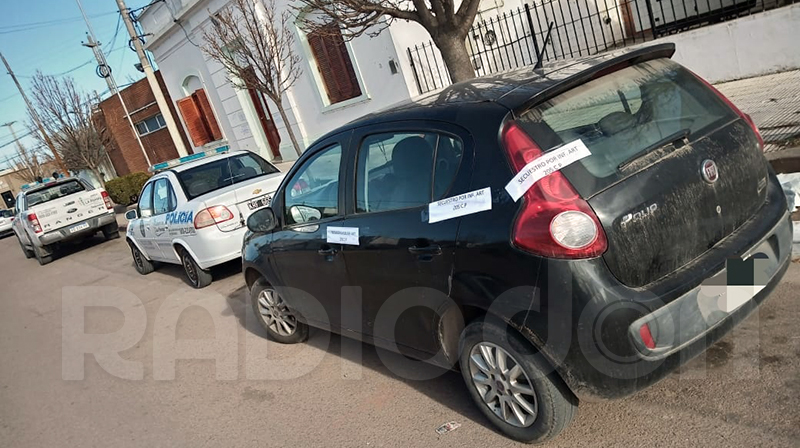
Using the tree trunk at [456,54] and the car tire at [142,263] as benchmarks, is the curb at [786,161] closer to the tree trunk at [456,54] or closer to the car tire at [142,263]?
the tree trunk at [456,54]

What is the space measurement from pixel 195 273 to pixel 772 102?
7.67m

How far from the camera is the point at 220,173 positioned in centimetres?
809

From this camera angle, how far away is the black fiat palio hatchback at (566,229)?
8.33ft

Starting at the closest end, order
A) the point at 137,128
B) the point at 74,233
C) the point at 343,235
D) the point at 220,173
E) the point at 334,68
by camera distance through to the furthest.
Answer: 1. the point at 343,235
2. the point at 220,173
3. the point at 74,233
4. the point at 334,68
5. the point at 137,128

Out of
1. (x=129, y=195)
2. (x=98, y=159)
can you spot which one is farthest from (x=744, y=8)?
(x=98, y=159)

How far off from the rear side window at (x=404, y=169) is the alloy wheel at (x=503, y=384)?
856 mm

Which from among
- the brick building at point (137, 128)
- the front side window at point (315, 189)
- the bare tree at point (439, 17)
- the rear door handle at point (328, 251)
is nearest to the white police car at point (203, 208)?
the bare tree at point (439, 17)

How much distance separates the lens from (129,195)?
23.1 meters

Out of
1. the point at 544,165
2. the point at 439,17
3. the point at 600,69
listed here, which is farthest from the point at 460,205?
the point at 439,17

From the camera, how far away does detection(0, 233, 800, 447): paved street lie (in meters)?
2.93

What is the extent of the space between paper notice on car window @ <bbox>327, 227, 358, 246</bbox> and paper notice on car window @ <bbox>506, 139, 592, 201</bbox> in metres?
1.23

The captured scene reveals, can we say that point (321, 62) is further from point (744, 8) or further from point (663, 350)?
point (663, 350)

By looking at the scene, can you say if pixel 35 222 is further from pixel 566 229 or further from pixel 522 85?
pixel 566 229

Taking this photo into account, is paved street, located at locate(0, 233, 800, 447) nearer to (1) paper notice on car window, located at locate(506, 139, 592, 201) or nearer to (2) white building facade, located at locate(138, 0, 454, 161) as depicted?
(1) paper notice on car window, located at locate(506, 139, 592, 201)
